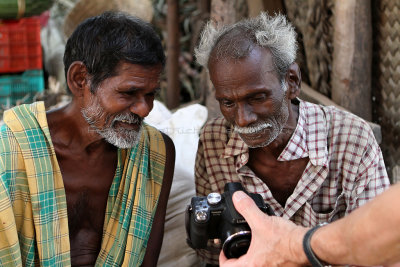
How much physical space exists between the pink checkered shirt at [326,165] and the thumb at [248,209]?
23.1 inches

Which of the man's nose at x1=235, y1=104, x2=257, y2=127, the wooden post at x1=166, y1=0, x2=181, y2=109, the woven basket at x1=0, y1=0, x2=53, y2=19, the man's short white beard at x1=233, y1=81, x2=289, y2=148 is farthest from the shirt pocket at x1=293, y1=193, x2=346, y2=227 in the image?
the woven basket at x1=0, y1=0, x2=53, y2=19

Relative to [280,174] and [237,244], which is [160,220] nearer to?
[280,174]

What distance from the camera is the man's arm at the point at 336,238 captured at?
1.25 m

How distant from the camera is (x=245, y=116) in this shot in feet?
6.47

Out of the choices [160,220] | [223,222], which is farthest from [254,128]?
[160,220]

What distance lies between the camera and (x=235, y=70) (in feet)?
6.50

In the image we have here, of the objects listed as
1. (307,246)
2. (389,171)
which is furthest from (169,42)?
(307,246)

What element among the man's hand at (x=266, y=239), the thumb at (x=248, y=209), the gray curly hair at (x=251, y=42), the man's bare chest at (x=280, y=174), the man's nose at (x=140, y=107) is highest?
the gray curly hair at (x=251, y=42)

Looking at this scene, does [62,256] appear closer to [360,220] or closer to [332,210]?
[332,210]

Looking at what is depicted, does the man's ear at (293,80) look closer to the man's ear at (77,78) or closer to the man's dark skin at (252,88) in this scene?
the man's dark skin at (252,88)

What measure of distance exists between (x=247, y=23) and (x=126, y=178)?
80 cm

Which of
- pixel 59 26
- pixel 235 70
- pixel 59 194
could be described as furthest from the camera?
pixel 59 26

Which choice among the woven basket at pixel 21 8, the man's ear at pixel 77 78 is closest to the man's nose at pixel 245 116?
the man's ear at pixel 77 78

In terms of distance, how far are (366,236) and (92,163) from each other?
1295mm
